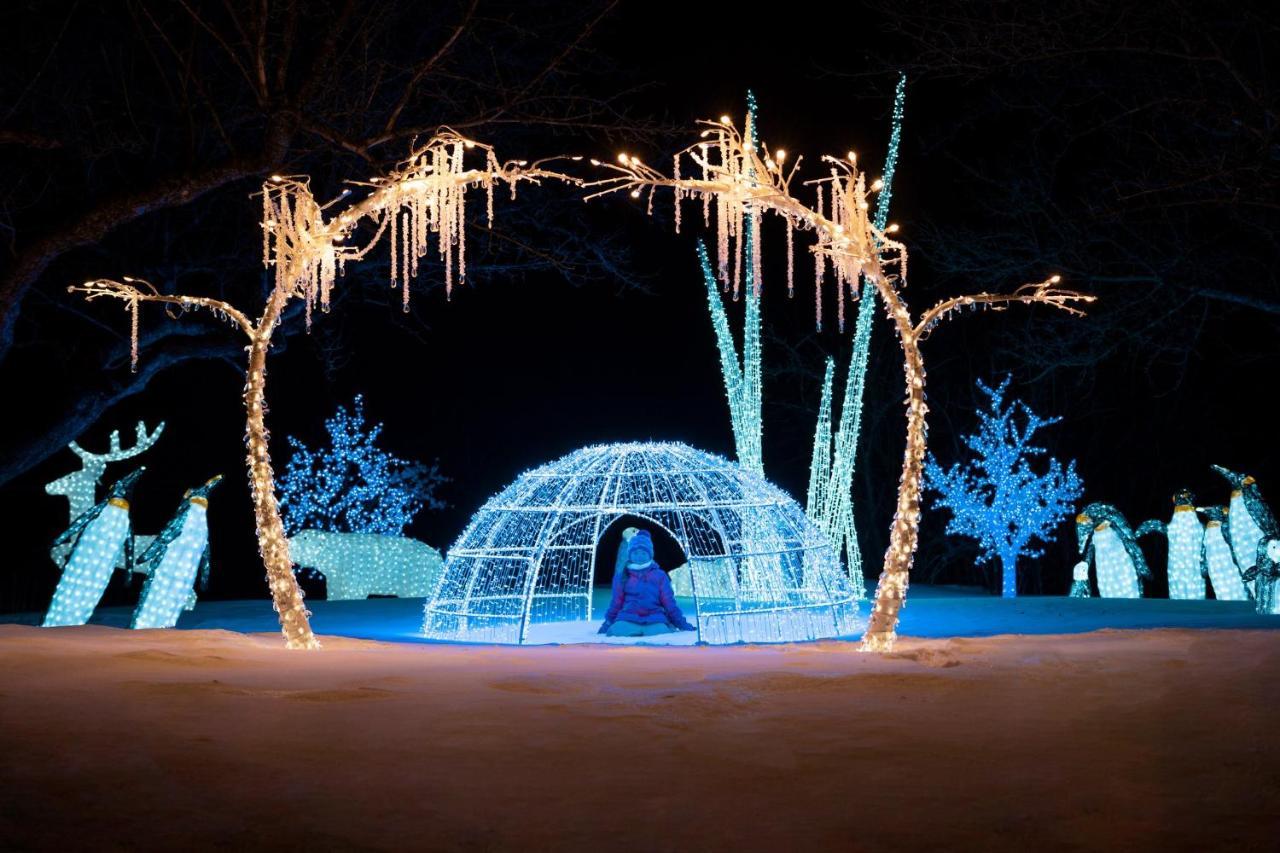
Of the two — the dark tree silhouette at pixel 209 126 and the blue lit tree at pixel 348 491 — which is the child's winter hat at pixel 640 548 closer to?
the dark tree silhouette at pixel 209 126

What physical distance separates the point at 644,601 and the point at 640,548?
61 cm

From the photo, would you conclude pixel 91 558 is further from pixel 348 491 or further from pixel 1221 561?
pixel 1221 561

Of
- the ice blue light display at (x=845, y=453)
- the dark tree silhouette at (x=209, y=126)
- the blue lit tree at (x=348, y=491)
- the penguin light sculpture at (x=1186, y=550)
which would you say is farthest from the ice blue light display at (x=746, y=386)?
the blue lit tree at (x=348, y=491)

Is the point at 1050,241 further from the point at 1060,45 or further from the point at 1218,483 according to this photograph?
the point at 1218,483

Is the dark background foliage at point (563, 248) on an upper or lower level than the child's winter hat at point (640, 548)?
upper

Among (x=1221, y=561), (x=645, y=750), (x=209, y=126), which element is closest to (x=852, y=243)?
(x=645, y=750)

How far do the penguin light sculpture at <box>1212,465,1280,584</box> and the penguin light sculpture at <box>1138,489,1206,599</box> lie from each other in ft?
4.38

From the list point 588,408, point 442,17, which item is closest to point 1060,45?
point 442,17

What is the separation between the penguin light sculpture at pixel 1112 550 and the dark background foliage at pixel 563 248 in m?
2.26

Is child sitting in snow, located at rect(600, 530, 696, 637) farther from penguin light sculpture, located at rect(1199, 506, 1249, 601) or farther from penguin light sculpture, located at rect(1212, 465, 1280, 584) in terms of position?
penguin light sculpture, located at rect(1199, 506, 1249, 601)

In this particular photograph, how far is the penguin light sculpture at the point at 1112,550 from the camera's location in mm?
16734

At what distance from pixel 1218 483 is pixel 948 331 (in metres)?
6.71

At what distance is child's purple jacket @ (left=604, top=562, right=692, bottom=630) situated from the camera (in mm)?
13766

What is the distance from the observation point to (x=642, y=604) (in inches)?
542
